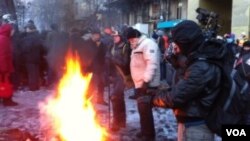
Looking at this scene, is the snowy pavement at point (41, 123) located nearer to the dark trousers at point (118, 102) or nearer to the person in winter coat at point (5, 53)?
the dark trousers at point (118, 102)

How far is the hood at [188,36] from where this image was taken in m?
4.52

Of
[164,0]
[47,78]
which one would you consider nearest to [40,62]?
[47,78]

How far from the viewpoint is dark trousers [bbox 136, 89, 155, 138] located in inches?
300

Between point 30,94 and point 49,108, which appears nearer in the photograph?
point 49,108

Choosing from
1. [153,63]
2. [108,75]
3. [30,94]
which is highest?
[153,63]

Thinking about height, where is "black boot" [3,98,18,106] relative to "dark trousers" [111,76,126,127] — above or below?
below

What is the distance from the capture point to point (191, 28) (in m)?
4.54

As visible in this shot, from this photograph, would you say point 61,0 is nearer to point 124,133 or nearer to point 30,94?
point 30,94

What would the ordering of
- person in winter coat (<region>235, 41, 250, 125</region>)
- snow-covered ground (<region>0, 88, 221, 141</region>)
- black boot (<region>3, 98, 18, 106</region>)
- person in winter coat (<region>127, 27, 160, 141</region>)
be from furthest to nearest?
black boot (<region>3, 98, 18, 106</region>) → person in winter coat (<region>235, 41, 250, 125</region>) → snow-covered ground (<region>0, 88, 221, 141</region>) → person in winter coat (<region>127, 27, 160, 141</region>)

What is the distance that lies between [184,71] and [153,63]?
277 centimetres

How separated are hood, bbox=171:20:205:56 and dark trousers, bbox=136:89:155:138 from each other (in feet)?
9.76

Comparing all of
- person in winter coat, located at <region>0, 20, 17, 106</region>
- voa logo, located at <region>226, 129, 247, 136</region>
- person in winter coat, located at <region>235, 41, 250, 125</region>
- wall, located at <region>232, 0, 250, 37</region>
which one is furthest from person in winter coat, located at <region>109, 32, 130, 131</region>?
wall, located at <region>232, 0, 250, 37</region>

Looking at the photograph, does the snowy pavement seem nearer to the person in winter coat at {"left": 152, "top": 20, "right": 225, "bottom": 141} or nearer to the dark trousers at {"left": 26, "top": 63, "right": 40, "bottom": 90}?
the dark trousers at {"left": 26, "top": 63, "right": 40, "bottom": 90}

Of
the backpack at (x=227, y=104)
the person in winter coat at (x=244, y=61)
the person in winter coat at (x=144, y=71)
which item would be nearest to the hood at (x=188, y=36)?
the backpack at (x=227, y=104)
